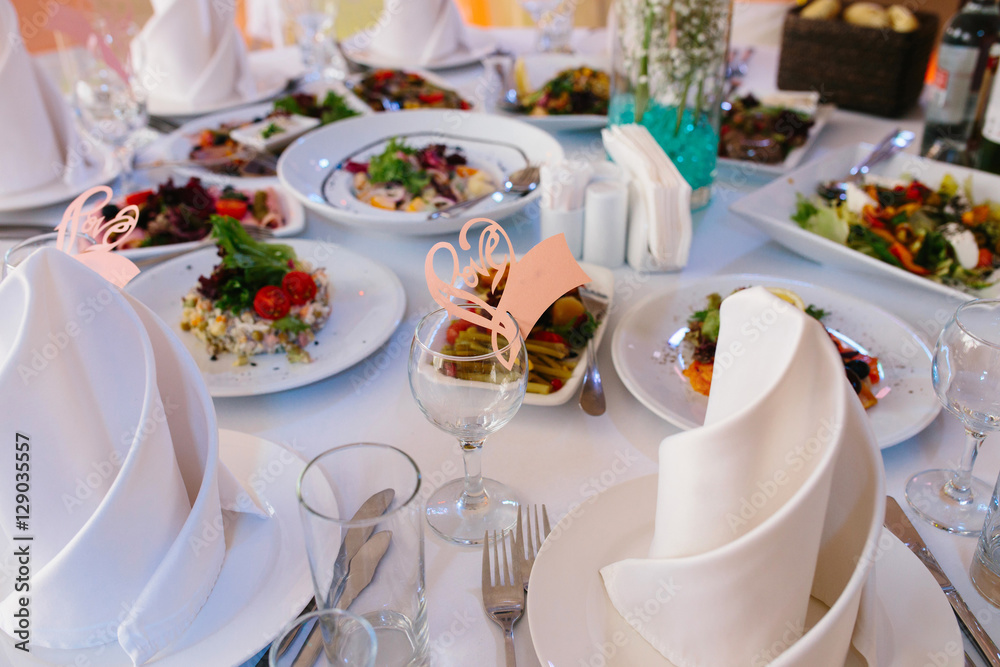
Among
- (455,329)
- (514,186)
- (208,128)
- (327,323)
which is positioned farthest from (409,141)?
(455,329)

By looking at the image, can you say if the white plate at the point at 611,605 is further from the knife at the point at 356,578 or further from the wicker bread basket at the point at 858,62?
A: the wicker bread basket at the point at 858,62

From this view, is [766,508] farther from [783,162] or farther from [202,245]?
[783,162]

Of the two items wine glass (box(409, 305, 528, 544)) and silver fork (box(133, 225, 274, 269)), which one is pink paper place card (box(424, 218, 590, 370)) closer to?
wine glass (box(409, 305, 528, 544))

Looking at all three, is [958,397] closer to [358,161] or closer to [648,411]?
[648,411]

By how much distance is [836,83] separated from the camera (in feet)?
6.79

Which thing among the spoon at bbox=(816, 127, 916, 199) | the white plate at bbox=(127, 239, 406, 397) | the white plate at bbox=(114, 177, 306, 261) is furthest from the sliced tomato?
the spoon at bbox=(816, 127, 916, 199)

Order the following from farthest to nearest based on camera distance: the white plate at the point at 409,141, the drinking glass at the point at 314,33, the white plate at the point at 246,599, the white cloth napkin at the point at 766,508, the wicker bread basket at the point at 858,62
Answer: the drinking glass at the point at 314,33 < the wicker bread basket at the point at 858,62 < the white plate at the point at 409,141 < the white plate at the point at 246,599 < the white cloth napkin at the point at 766,508

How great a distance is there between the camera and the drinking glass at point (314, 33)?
91.0 inches

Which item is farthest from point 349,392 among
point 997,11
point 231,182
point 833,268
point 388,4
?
point 388,4

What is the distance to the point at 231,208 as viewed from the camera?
1578 mm

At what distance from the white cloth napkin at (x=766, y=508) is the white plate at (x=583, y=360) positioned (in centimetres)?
37

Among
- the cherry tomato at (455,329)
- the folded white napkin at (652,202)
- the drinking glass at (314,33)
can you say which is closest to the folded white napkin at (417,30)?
the drinking glass at (314,33)

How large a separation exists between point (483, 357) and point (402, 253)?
816 mm

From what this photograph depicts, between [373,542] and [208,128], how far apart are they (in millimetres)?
1701
